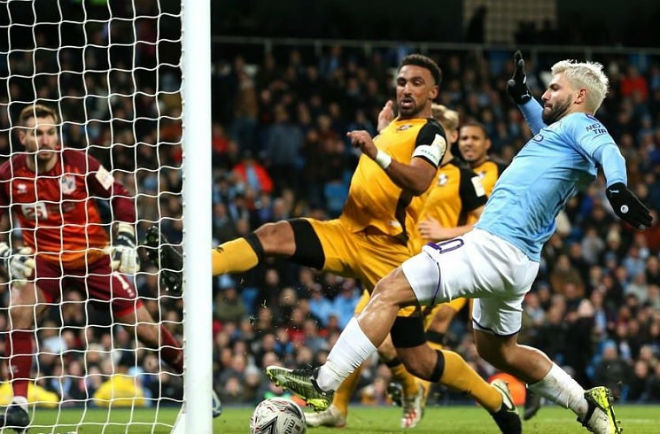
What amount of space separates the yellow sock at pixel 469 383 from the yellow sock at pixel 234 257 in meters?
1.36

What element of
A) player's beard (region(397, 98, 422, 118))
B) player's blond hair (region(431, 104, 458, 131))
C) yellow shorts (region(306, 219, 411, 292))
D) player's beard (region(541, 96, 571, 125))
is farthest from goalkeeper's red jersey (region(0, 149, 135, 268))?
player's beard (region(541, 96, 571, 125))

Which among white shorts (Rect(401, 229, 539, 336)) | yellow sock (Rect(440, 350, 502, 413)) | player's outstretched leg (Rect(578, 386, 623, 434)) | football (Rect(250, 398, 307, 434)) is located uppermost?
white shorts (Rect(401, 229, 539, 336))

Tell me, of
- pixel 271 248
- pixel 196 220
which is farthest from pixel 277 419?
pixel 271 248

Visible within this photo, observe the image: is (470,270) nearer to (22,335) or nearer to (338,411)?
(338,411)

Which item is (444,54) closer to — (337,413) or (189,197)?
(337,413)

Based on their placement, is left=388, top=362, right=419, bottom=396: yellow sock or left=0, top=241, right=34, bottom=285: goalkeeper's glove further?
left=388, top=362, right=419, bottom=396: yellow sock

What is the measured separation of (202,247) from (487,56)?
47.7ft

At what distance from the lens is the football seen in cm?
554

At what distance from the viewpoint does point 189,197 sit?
227 inches

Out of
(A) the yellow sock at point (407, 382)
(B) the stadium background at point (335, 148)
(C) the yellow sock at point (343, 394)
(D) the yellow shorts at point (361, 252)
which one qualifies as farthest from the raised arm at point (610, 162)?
(B) the stadium background at point (335, 148)

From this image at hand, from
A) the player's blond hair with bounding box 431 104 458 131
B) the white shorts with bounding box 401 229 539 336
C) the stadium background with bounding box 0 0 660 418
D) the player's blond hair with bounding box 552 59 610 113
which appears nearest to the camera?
the white shorts with bounding box 401 229 539 336

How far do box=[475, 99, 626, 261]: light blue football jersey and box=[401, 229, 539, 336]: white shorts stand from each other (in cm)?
8

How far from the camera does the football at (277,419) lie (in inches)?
218

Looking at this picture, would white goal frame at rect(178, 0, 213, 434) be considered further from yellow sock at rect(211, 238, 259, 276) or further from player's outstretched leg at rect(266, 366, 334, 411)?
yellow sock at rect(211, 238, 259, 276)
